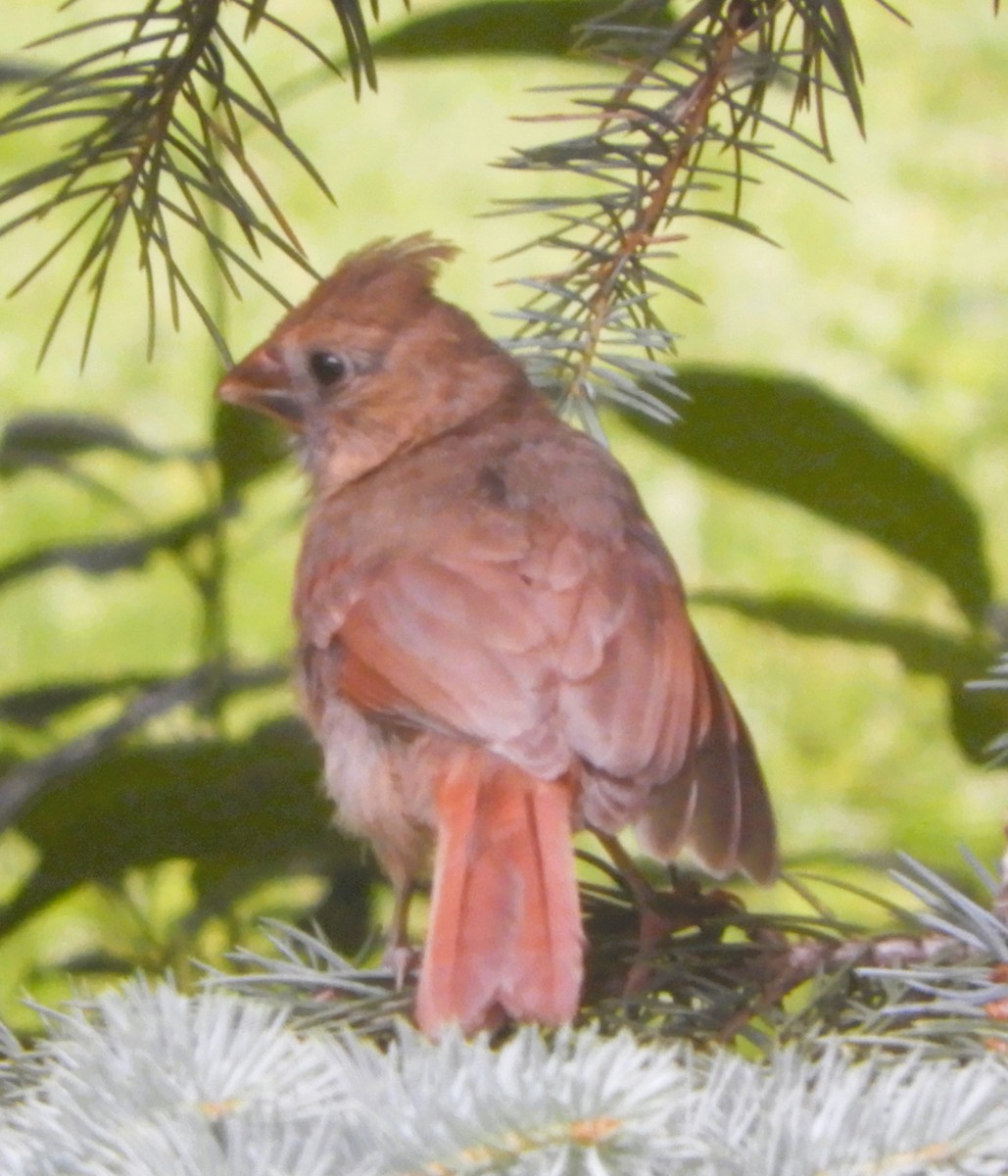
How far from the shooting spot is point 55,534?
2773 millimetres

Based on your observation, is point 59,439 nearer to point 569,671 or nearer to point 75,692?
point 75,692

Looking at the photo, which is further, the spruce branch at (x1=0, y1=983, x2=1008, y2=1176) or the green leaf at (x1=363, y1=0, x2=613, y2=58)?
the green leaf at (x1=363, y1=0, x2=613, y2=58)

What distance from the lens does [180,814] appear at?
1.66 meters

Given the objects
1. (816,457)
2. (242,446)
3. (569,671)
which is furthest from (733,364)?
(569,671)

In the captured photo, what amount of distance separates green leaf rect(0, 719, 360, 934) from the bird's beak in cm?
36

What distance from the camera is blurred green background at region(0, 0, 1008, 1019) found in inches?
105

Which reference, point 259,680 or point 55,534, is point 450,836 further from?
point 55,534

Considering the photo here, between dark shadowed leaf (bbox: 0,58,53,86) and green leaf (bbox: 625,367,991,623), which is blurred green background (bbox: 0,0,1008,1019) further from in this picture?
dark shadowed leaf (bbox: 0,58,53,86)

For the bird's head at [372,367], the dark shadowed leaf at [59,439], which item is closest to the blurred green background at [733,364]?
the dark shadowed leaf at [59,439]

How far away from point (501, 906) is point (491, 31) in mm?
978

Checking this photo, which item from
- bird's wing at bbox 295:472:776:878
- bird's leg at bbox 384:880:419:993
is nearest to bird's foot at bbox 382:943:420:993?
bird's leg at bbox 384:880:419:993

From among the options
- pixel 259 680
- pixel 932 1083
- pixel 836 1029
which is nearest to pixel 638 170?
pixel 836 1029

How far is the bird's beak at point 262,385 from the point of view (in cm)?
142

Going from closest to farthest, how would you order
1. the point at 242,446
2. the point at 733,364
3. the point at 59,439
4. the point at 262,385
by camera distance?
the point at 262,385
the point at 242,446
the point at 59,439
the point at 733,364
